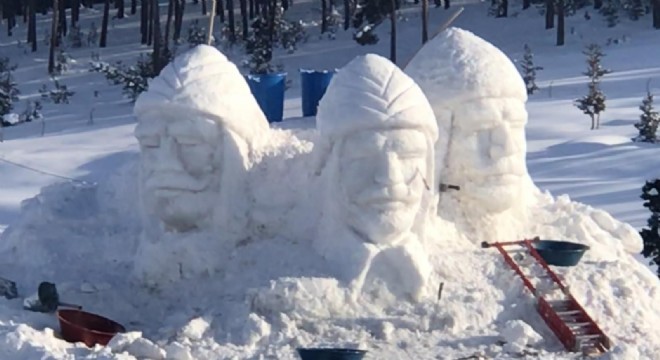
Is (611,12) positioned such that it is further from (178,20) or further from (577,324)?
(577,324)

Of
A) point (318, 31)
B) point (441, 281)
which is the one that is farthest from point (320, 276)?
point (318, 31)

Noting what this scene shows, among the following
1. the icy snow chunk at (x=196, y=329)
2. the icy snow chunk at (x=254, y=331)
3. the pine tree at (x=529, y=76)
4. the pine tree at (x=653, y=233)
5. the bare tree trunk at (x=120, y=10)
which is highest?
the icy snow chunk at (x=254, y=331)

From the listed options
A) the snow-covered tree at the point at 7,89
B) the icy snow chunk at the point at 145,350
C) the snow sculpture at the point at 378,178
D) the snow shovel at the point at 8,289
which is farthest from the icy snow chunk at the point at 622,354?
the snow-covered tree at the point at 7,89

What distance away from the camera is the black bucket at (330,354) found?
670cm

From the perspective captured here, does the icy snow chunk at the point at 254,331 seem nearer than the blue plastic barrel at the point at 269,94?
Yes

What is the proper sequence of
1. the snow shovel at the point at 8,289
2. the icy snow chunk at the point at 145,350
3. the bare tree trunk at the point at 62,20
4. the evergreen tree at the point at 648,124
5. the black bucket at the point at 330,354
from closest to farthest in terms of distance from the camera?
the black bucket at the point at 330,354, the icy snow chunk at the point at 145,350, the snow shovel at the point at 8,289, the evergreen tree at the point at 648,124, the bare tree trunk at the point at 62,20

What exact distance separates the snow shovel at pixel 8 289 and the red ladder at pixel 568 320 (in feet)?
9.76

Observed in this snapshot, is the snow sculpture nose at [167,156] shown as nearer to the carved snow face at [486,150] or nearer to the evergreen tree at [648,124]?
the carved snow face at [486,150]

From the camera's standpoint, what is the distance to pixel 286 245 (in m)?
8.07

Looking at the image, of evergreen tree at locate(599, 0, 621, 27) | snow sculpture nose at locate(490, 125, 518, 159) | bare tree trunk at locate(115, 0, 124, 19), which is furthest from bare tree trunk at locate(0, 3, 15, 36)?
snow sculpture nose at locate(490, 125, 518, 159)

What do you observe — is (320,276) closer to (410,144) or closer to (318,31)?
(410,144)

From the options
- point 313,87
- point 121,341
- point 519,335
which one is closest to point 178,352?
point 121,341

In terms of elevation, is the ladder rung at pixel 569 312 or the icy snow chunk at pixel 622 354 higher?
the icy snow chunk at pixel 622 354

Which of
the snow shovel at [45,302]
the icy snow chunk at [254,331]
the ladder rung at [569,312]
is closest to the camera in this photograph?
the icy snow chunk at [254,331]
